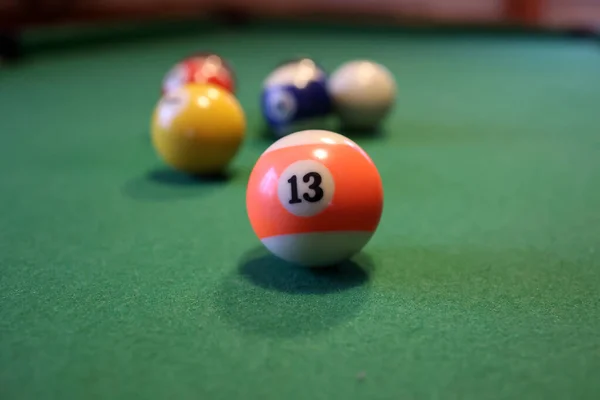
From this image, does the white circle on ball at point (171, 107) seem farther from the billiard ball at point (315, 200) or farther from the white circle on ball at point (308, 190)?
the white circle on ball at point (308, 190)

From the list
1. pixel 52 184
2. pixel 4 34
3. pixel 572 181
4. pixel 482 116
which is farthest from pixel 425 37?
pixel 52 184

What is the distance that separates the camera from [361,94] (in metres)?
2.94

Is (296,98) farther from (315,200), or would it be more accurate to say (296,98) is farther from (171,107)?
(315,200)

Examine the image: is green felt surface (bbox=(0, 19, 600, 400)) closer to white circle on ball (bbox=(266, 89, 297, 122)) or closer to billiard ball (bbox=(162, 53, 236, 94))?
white circle on ball (bbox=(266, 89, 297, 122))

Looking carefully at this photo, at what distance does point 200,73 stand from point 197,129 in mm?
889

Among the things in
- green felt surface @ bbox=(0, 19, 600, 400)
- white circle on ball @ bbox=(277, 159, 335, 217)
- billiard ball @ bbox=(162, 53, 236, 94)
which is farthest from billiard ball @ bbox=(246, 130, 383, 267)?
billiard ball @ bbox=(162, 53, 236, 94)

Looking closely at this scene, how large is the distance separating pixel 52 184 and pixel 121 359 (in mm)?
1322

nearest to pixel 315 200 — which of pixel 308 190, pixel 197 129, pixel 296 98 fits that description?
pixel 308 190

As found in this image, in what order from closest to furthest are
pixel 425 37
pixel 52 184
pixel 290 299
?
pixel 290 299 → pixel 52 184 → pixel 425 37

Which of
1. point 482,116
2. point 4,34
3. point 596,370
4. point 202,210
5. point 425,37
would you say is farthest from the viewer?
point 425,37

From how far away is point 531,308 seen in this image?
1.40 m

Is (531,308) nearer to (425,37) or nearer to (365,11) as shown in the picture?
(425,37)

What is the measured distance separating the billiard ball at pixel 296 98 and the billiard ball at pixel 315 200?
4.08 feet

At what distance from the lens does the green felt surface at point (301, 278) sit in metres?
1.16
